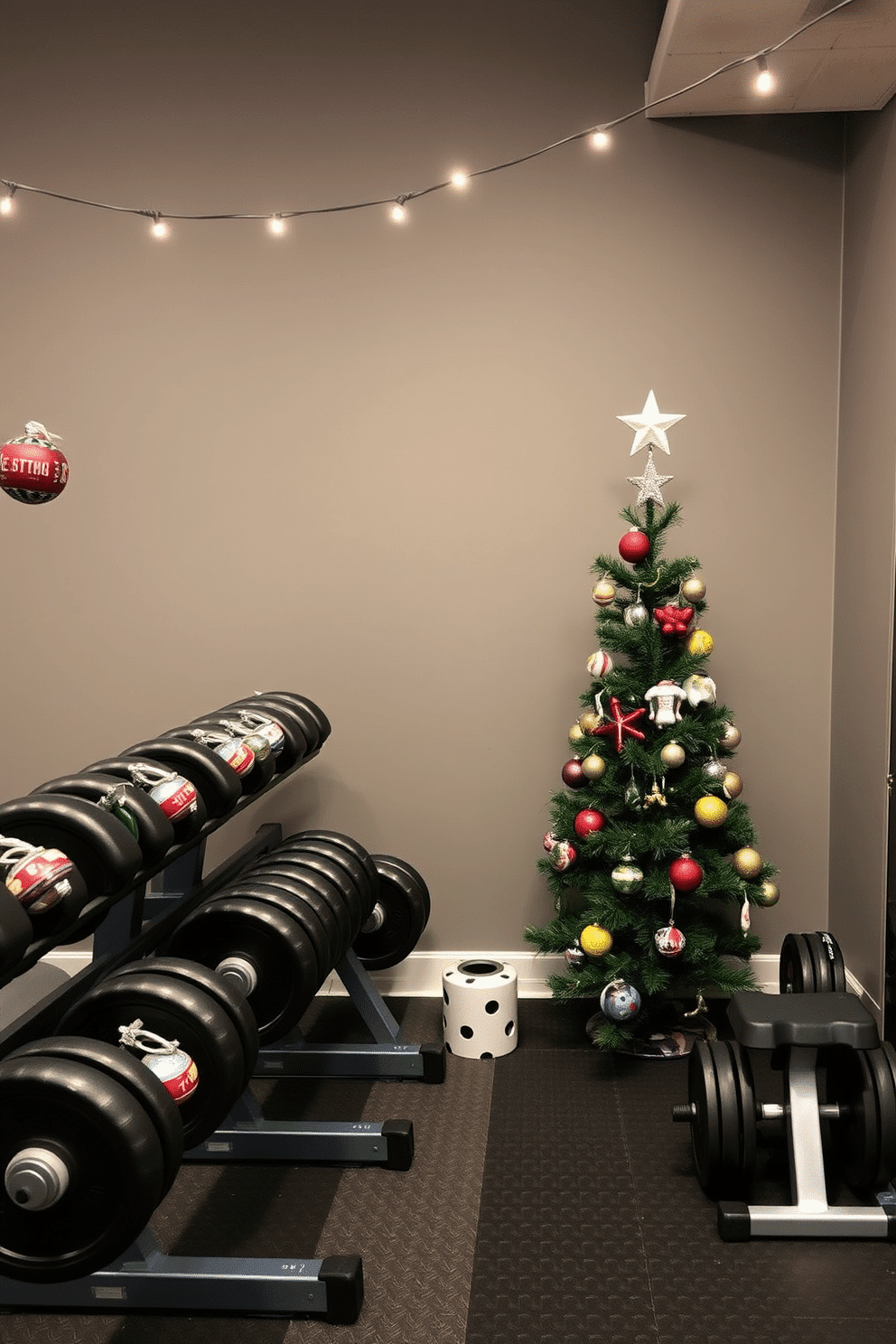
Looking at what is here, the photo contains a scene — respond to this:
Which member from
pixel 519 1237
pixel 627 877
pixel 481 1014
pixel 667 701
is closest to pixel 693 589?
pixel 667 701

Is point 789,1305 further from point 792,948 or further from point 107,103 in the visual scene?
point 107,103

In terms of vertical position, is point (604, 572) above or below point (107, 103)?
below

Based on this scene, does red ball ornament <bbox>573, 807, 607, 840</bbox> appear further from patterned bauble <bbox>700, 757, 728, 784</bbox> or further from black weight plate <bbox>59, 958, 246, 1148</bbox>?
black weight plate <bbox>59, 958, 246, 1148</bbox>

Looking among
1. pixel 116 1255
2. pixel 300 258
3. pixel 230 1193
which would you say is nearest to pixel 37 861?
pixel 116 1255

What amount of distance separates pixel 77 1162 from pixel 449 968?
2.00 m

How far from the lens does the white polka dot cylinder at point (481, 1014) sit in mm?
3092

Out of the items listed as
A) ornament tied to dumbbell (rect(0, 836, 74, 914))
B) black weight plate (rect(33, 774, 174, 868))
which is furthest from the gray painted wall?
ornament tied to dumbbell (rect(0, 836, 74, 914))

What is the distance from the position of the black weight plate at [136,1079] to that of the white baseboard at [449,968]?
6.05ft

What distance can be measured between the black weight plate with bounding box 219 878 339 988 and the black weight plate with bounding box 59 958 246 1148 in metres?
0.39

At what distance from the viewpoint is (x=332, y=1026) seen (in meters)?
3.30

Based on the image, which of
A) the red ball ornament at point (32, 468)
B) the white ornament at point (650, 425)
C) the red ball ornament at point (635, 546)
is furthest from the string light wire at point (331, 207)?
the red ball ornament at point (32, 468)

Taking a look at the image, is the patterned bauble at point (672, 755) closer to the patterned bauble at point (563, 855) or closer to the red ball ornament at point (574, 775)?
the red ball ornament at point (574, 775)

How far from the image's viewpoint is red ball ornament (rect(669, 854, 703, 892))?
9.75 ft

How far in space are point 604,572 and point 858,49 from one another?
4.87 ft
